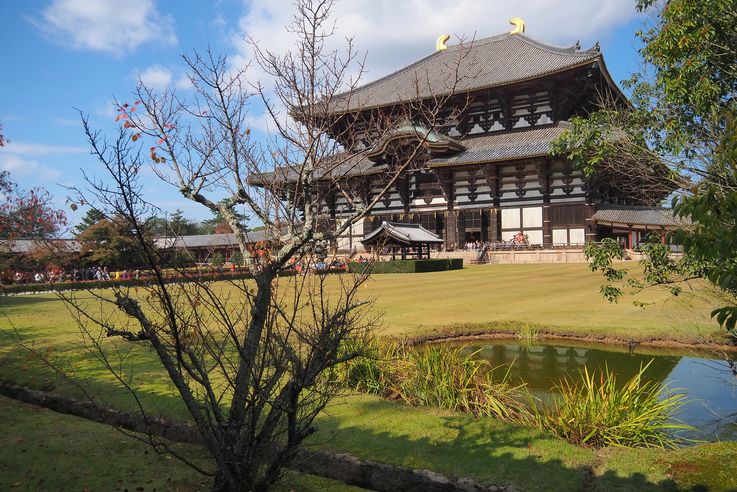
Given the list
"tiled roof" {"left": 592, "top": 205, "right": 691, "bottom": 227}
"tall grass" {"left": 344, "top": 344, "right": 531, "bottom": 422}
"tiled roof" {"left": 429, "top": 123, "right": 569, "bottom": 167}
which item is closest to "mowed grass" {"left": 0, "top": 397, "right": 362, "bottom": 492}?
"tall grass" {"left": 344, "top": 344, "right": 531, "bottom": 422}

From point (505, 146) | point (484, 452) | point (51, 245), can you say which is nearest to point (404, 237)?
point (505, 146)

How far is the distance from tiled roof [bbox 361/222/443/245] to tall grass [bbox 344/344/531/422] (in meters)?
22.8

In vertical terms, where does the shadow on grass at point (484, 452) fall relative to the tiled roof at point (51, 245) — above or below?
below

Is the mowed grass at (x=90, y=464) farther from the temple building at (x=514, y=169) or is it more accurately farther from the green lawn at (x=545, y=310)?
the temple building at (x=514, y=169)

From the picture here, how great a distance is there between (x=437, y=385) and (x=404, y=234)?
25.5m

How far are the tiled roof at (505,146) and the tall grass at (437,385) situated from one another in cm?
2613

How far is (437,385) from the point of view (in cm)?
591

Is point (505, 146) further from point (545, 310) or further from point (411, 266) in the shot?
point (545, 310)

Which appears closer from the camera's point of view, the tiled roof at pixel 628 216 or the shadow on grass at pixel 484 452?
the shadow on grass at pixel 484 452

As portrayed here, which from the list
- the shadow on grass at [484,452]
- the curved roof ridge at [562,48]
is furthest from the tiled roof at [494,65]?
the shadow on grass at [484,452]

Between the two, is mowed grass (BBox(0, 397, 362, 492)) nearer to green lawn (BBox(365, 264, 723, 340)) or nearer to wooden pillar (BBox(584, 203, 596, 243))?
green lawn (BBox(365, 264, 723, 340))

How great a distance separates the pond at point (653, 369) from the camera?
20.5 feet

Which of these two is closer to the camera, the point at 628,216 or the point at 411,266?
the point at 411,266

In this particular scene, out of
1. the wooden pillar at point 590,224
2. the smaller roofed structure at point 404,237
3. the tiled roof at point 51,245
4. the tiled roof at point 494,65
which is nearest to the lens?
the tiled roof at point 51,245
